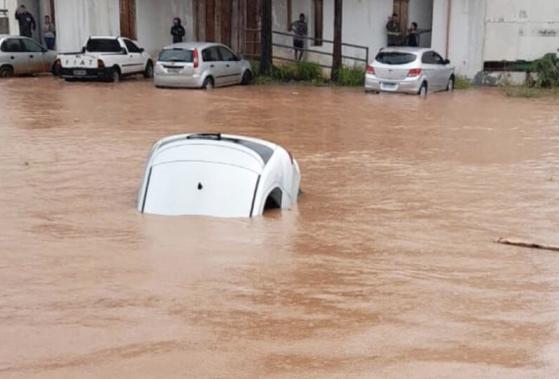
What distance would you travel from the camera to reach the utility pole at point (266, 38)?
29219mm

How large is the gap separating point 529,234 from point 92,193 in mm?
5509

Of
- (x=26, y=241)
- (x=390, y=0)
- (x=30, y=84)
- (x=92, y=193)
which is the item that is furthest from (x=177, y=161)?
Answer: (x=390, y=0)

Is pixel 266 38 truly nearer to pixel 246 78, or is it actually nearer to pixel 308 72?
pixel 308 72

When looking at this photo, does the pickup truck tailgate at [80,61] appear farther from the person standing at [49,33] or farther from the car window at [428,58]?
the car window at [428,58]

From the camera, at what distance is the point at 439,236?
9.20 meters

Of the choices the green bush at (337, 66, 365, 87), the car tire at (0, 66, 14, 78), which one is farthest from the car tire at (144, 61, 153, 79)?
the green bush at (337, 66, 365, 87)

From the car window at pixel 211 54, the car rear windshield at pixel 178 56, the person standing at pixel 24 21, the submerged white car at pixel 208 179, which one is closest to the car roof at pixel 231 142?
the submerged white car at pixel 208 179

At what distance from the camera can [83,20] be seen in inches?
1276

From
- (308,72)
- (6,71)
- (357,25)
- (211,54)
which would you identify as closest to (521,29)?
(357,25)

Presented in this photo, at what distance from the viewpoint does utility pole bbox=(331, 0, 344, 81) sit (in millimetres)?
28516

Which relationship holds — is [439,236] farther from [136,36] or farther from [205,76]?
[136,36]

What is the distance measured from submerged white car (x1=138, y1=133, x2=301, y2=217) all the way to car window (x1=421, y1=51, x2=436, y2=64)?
16.3 m

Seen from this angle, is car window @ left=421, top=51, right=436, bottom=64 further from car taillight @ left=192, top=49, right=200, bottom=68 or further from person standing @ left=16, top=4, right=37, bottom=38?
person standing @ left=16, top=4, right=37, bottom=38

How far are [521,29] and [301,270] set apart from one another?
23008 millimetres
